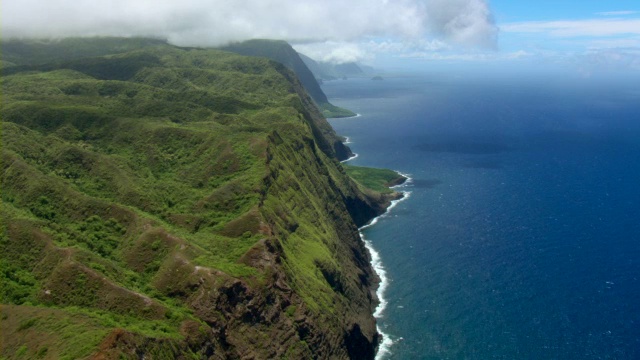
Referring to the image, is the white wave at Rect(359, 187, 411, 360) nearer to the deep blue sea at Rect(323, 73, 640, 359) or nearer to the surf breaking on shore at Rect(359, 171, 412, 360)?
the surf breaking on shore at Rect(359, 171, 412, 360)

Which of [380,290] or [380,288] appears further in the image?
[380,288]

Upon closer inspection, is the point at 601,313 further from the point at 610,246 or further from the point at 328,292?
the point at 328,292

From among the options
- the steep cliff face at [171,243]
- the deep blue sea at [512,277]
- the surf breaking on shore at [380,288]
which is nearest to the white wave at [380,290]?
the surf breaking on shore at [380,288]

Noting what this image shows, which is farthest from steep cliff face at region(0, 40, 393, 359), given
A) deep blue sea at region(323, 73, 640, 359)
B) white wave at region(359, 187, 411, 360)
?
deep blue sea at region(323, 73, 640, 359)

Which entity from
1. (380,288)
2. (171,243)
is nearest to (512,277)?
(380,288)

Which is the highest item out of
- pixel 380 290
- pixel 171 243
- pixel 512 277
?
pixel 171 243

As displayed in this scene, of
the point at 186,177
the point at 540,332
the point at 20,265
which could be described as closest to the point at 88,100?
the point at 186,177

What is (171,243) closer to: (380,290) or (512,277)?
(380,290)

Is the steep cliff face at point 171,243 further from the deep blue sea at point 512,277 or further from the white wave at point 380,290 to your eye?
the deep blue sea at point 512,277

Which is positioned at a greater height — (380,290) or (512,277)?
(512,277)
